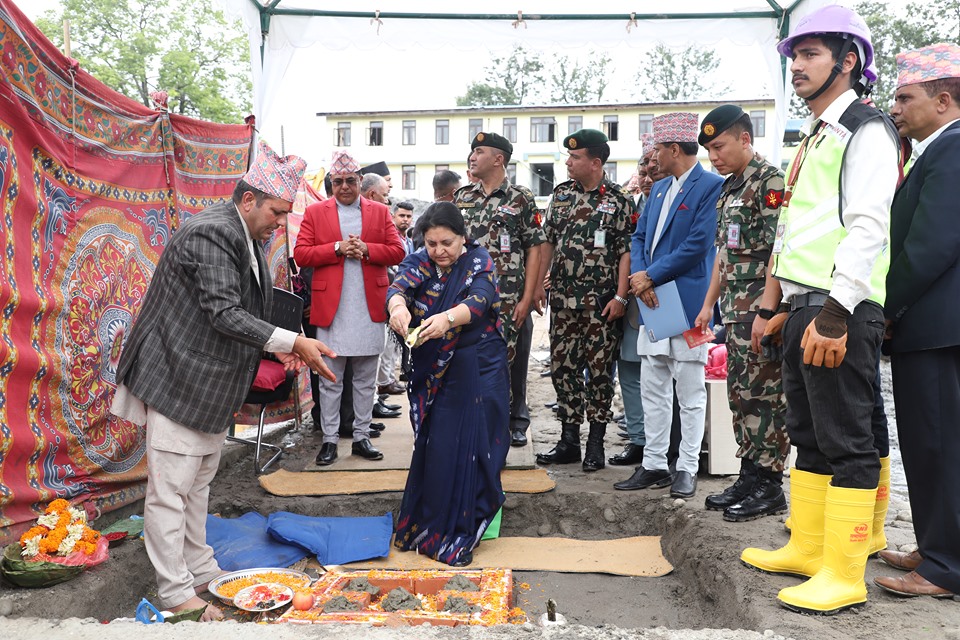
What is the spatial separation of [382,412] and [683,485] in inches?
130

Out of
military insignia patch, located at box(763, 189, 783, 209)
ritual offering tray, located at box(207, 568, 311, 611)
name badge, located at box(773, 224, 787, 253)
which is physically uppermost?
military insignia patch, located at box(763, 189, 783, 209)

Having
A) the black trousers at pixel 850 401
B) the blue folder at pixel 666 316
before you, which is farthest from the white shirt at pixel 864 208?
the blue folder at pixel 666 316

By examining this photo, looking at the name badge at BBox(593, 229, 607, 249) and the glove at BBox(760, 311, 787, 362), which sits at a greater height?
the name badge at BBox(593, 229, 607, 249)

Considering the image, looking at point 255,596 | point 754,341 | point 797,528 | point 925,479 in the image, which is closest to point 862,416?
point 925,479

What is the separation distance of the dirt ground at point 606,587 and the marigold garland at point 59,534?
0.14 meters

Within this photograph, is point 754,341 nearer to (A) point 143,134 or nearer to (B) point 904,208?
(B) point 904,208

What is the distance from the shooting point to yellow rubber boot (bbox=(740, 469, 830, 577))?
284cm

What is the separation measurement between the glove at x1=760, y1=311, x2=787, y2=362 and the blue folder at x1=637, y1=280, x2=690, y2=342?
844 mm

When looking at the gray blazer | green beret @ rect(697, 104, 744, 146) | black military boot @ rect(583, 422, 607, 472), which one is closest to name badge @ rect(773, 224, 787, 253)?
green beret @ rect(697, 104, 744, 146)

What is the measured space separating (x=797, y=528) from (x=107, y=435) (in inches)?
133

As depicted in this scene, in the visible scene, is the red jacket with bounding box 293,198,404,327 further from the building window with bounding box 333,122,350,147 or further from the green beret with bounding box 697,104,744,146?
the building window with bounding box 333,122,350,147

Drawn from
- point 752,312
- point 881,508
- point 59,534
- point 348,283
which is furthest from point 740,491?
point 59,534

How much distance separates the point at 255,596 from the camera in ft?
10.7

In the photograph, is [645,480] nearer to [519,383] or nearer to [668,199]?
[519,383]
